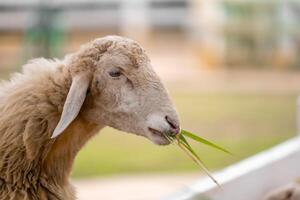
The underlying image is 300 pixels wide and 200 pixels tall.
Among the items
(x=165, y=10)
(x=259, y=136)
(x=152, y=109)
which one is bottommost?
(x=152, y=109)

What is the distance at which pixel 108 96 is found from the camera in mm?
3637

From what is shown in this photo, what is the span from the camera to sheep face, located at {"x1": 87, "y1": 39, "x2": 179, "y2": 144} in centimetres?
350

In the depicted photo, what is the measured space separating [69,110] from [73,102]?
0.12 ft

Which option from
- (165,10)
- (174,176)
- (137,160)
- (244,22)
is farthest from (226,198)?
(165,10)

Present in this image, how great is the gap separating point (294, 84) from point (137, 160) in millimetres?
5934

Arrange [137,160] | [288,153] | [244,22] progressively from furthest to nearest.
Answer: [244,22] → [137,160] → [288,153]

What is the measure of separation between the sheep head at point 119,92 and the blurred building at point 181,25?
11.9 meters

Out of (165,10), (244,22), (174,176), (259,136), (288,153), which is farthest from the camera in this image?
(165,10)

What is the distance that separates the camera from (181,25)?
21047mm

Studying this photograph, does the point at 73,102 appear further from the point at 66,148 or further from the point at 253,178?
the point at 253,178

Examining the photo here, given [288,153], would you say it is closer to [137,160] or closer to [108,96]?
[108,96]

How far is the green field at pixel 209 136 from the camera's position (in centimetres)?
966

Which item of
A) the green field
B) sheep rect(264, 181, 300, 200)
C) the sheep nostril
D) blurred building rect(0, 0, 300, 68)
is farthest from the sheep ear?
blurred building rect(0, 0, 300, 68)

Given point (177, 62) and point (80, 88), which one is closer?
point (80, 88)
